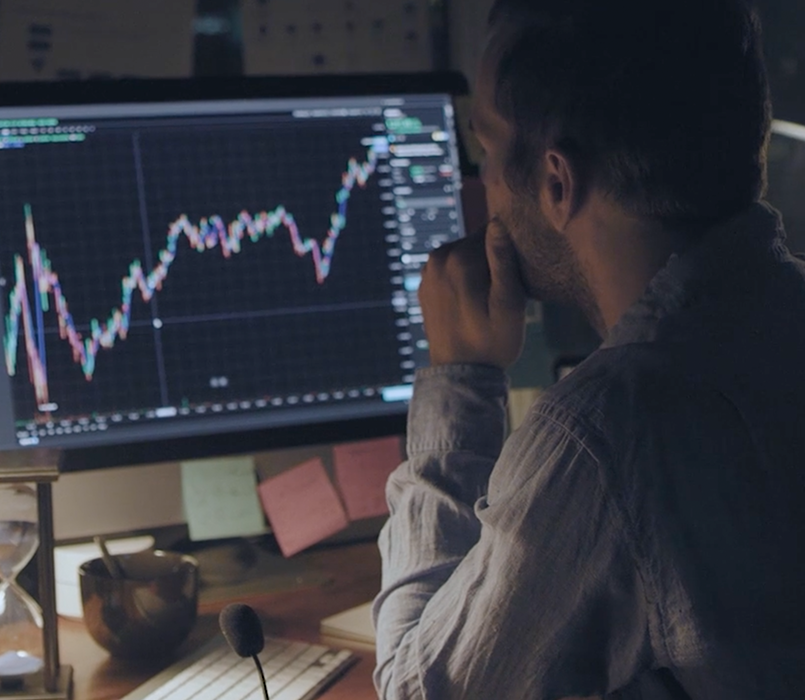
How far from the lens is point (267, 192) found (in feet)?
4.10

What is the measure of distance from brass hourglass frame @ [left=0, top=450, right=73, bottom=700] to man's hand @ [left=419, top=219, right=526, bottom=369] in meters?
0.37

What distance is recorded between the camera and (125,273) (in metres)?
1.19

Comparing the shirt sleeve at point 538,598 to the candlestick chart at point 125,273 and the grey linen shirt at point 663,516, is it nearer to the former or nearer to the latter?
the grey linen shirt at point 663,516

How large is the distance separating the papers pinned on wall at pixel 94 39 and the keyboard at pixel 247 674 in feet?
2.40

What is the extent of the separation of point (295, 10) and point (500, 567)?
3.19 feet

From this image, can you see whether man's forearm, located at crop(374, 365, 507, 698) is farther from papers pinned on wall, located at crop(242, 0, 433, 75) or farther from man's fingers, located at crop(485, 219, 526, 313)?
papers pinned on wall, located at crop(242, 0, 433, 75)

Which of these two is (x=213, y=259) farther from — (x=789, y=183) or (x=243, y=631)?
(x=789, y=183)

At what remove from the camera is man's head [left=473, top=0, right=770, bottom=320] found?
80cm

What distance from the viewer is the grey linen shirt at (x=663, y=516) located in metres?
0.73

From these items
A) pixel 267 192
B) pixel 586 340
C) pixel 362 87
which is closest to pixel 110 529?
pixel 267 192

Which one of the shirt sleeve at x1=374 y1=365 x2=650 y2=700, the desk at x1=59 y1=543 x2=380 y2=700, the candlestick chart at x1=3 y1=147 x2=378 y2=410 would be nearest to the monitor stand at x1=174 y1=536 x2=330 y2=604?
the desk at x1=59 y1=543 x2=380 y2=700

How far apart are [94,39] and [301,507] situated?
2.06ft

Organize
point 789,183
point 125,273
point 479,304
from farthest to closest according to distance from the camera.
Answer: point 789,183 → point 125,273 → point 479,304

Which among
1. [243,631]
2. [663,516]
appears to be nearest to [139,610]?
[243,631]
